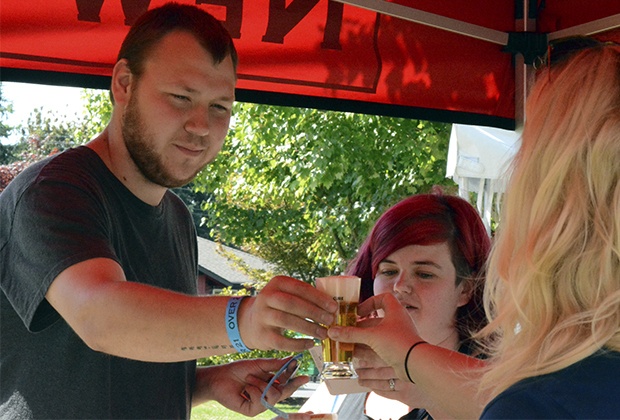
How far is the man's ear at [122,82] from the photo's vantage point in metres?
2.57

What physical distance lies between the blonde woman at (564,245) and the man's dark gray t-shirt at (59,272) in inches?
34.6

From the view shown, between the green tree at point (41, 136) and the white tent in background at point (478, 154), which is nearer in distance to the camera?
the white tent in background at point (478, 154)

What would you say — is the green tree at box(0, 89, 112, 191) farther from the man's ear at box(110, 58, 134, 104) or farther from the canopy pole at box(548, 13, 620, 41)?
the man's ear at box(110, 58, 134, 104)

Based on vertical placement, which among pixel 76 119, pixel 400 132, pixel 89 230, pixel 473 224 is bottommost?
pixel 76 119

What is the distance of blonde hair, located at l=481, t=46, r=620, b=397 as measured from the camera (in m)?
1.41

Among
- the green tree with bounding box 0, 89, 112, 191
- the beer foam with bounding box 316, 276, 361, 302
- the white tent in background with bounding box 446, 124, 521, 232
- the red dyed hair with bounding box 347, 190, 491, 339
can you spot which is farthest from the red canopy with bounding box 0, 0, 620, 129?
the green tree with bounding box 0, 89, 112, 191

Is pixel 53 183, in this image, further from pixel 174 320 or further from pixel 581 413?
pixel 581 413

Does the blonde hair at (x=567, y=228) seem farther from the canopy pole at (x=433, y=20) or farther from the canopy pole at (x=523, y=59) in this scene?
the canopy pole at (x=523, y=59)

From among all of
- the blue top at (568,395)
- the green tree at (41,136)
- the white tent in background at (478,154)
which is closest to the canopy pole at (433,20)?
the white tent in background at (478,154)

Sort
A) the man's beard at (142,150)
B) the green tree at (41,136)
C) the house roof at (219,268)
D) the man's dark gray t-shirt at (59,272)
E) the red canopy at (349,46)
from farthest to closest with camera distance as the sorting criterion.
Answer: the house roof at (219,268) → the green tree at (41,136) → the red canopy at (349,46) → the man's beard at (142,150) → the man's dark gray t-shirt at (59,272)

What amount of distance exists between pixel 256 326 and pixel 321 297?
17 centimetres

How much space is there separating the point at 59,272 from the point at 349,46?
186 centimetres

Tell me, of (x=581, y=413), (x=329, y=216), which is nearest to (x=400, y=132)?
(x=329, y=216)

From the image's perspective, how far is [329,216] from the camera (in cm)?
1512
